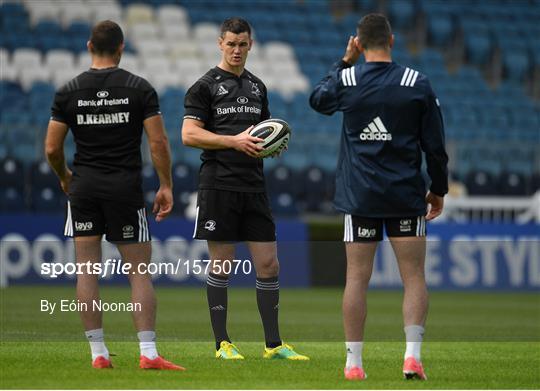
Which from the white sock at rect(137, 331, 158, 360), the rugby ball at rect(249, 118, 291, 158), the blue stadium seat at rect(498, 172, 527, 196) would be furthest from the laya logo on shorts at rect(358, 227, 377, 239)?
the blue stadium seat at rect(498, 172, 527, 196)

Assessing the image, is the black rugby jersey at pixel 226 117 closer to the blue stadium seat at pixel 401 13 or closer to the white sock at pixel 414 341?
the white sock at pixel 414 341

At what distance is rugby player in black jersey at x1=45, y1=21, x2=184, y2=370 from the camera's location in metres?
7.30

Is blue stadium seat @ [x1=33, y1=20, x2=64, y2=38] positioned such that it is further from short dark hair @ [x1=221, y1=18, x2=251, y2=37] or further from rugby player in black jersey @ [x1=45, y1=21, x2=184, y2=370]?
rugby player in black jersey @ [x1=45, y1=21, x2=184, y2=370]

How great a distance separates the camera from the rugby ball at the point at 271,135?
7.89m

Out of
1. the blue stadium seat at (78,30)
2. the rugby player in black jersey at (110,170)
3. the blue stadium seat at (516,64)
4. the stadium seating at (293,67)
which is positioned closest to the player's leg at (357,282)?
the rugby player in black jersey at (110,170)

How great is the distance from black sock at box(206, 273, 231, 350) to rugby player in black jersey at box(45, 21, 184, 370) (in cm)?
95

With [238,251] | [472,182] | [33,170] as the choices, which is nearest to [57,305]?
[238,251]

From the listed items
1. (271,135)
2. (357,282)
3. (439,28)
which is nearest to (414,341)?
(357,282)

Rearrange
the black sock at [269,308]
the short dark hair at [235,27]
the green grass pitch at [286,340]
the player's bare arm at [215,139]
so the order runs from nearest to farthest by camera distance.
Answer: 1. the green grass pitch at [286,340]
2. the player's bare arm at [215,139]
3. the short dark hair at [235,27]
4. the black sock at [269,308]

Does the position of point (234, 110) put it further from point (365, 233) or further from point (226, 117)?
point (365, 233)

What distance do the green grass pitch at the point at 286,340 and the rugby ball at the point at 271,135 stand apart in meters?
1.47

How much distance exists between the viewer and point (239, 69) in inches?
330

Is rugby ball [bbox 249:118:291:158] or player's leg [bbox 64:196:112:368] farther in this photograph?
rugby ball [bbox 249:118:291:158]

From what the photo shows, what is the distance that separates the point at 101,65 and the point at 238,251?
9.06 metres
